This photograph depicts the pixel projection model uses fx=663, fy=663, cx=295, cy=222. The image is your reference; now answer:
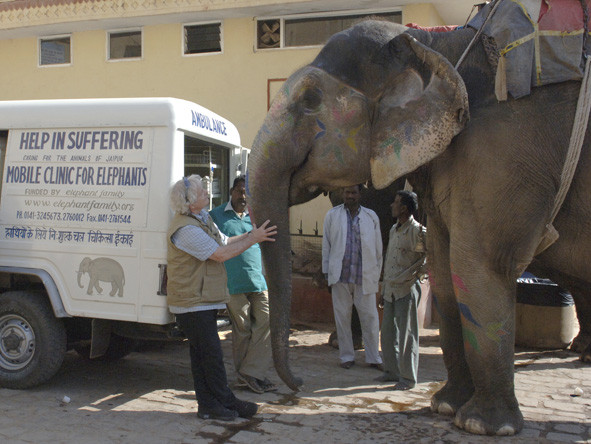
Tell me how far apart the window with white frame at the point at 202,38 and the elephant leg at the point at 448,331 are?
21.3ft

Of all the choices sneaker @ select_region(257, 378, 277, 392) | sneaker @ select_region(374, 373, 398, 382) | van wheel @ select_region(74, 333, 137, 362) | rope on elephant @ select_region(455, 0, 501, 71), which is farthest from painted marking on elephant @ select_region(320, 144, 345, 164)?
van wheel @ select_region(74, 333, 137, 362)

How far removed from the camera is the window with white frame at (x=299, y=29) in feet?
30.9

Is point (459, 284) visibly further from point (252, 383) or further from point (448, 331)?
point (252, 383)

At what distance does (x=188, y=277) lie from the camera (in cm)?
448

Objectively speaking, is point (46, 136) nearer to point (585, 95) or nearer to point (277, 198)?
point (277, 198)

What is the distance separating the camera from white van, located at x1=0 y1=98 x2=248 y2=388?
4.89m

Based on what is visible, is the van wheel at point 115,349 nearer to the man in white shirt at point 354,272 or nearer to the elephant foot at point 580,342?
the man in white shirt at point 354,272

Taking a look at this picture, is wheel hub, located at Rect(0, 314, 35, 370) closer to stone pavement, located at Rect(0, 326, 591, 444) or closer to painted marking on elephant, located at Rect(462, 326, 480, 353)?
stone pavement, located at Rect(0, 326, 591, 444)

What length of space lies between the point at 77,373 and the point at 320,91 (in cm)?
356

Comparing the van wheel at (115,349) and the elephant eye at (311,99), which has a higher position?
the elephant eye at (311,99)

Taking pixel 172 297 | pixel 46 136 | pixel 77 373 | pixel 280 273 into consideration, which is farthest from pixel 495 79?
pixel 77 373

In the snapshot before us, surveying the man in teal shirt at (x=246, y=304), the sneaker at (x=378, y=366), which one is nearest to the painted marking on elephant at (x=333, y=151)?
the man in teal shirt at (x=246, y=304)

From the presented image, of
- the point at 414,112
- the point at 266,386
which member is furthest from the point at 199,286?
the point at 414,112

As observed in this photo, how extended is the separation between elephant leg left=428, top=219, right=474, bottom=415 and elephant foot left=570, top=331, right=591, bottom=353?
2.62 metres
